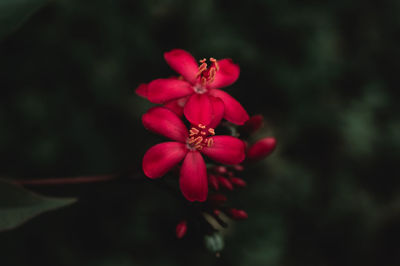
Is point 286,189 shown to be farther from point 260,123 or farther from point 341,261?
point 260,123

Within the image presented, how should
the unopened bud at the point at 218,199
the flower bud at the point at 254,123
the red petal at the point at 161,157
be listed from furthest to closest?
the flower bud at the point at 254,123, the unopened bud at the point at 218,199, the red petal at the point at 161,157

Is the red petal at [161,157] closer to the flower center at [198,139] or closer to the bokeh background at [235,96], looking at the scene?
the flower center at [198,139]

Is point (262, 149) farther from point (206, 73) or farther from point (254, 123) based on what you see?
point (206, 73)

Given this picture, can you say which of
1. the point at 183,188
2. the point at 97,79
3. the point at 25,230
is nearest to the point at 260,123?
the point at 183,188

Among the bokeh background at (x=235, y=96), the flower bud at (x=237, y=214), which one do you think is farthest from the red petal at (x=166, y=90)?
the bokeh background at (x=235, y=96)

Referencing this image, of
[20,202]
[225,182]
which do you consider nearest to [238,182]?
[225,182]

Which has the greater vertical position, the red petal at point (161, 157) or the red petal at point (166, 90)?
the red petal at point (166, 90)

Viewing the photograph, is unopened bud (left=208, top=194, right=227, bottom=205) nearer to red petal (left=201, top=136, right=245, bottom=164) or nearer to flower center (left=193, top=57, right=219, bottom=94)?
red petal (left=201, top=136, right=245, bottom=164)

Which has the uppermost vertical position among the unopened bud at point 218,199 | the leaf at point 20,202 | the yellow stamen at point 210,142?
the yellow stamen at point 210,142
